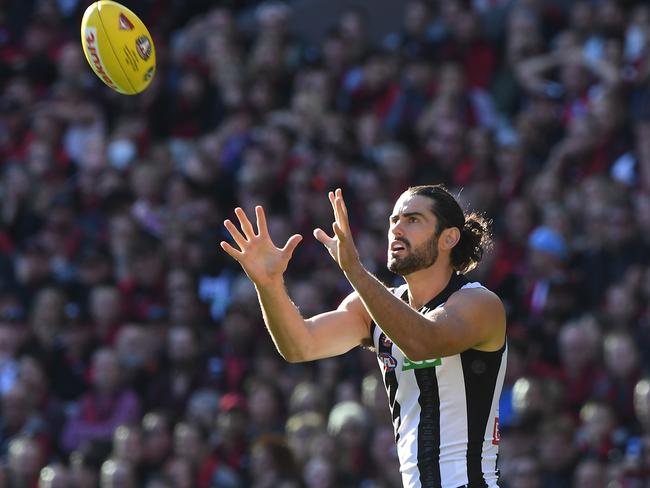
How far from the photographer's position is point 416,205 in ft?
20.5

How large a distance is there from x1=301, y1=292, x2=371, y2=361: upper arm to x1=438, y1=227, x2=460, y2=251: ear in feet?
1.66

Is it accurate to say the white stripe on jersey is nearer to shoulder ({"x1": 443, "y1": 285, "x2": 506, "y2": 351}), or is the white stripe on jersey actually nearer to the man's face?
shoulder ({"x1": 443, "y1": 285, "x2": 506, "y2": 351})

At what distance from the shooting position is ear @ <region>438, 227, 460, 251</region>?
6258 mm

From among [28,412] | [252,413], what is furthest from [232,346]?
[28,412]

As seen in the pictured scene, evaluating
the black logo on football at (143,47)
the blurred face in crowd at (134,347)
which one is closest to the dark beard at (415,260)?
the black logo on football at (143,47)

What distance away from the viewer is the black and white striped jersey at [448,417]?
5.93m

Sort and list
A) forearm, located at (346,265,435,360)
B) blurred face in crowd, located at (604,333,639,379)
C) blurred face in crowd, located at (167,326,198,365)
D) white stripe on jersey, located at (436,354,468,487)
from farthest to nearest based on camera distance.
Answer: blurred face in crowd, located at (167,326,198,365) < blurred face in crowd, located at (604,333,639,379) < white stripe on jersey, located at (436,354,468,487) < forearm, located at (346,265,435,360)

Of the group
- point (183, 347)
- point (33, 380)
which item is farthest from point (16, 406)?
point (183, 347)

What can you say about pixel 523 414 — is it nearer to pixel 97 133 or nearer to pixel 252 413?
pixel 252 413

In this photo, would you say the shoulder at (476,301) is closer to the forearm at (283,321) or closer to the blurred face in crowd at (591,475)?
the forearm at (283,321)

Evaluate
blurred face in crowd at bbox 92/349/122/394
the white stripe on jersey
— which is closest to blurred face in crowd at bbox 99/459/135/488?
blurred face in crowd at bbox 92/349/122/394

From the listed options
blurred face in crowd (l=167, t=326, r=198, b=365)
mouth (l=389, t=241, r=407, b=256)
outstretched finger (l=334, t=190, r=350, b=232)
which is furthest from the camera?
blurred face in crowd (l=167, t=326, r=198, b=365)

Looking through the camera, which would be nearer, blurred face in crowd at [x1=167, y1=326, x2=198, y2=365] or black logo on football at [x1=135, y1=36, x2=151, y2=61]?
black logo on football at [x1=135, y1=36, x2=151, y2=61]

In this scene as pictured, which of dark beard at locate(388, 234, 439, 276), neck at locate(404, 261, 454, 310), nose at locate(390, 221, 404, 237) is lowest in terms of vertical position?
neck at locate(404, 261, 454, 310)
